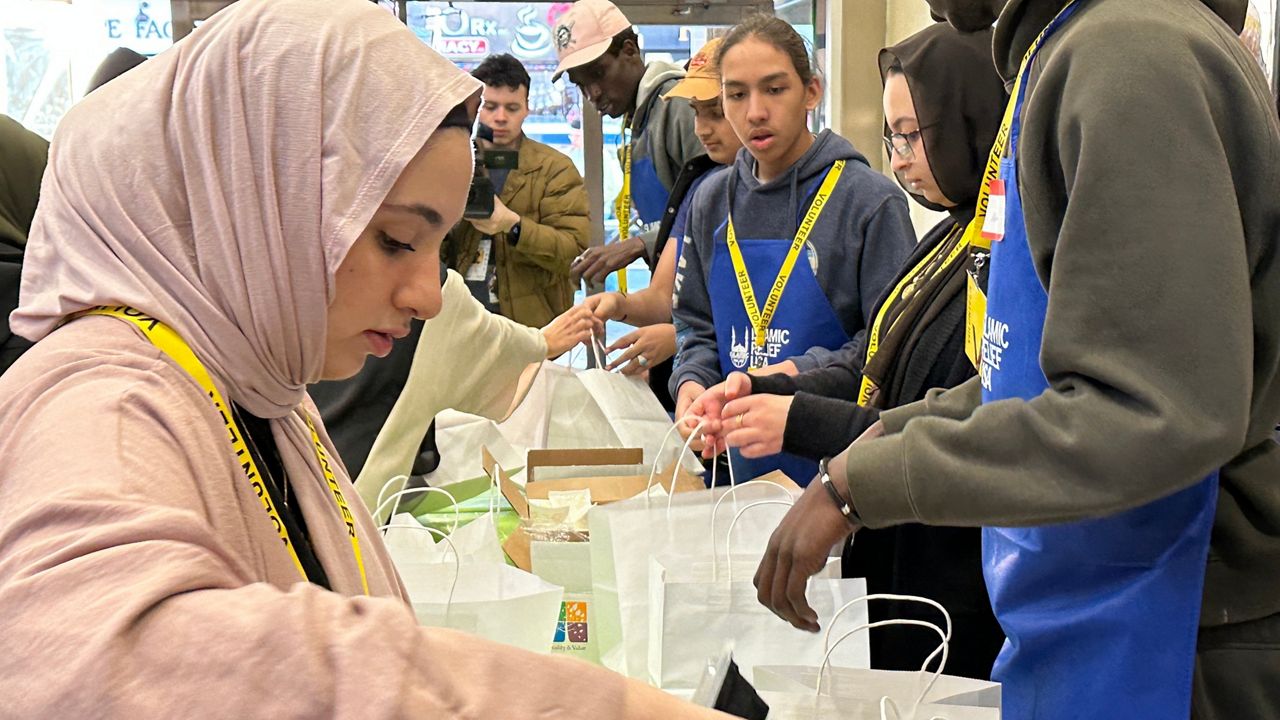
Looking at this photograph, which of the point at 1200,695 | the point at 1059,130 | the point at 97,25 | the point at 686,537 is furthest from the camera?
the point at 97,25

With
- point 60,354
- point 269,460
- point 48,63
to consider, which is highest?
point 60,354

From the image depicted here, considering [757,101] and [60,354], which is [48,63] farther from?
→ [60,354]

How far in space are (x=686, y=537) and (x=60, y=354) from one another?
3.82 ft

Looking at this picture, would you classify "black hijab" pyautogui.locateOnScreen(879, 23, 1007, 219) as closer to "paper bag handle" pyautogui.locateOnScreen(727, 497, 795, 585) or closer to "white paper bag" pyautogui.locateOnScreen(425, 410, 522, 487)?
"paper bag handle" pyautogui.locateOnScreen(727, 497, 795, 585)


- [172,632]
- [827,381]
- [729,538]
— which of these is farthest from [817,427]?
[172,632]

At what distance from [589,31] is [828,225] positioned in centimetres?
180

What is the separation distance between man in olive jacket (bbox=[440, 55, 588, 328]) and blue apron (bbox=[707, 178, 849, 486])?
199 centimetres

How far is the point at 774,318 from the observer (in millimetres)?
2672

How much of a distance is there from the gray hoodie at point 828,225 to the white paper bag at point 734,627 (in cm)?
98

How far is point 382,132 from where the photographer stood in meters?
0.94

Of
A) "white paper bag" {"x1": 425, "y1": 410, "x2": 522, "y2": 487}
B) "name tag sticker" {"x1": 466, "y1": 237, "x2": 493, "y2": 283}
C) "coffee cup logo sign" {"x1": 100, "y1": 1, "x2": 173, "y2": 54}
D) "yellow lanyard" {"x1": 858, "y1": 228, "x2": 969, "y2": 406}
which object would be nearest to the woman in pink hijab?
"yellow lanyard" {"x1": 858, "y1": 228, "x2": 969, "y2": 406}

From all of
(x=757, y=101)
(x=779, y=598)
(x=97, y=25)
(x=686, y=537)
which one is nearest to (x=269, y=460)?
(x=779, y=598)

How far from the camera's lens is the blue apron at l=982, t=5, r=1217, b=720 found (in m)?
1.12

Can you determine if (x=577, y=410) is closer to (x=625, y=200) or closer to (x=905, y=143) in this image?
(x=905, y=143)
